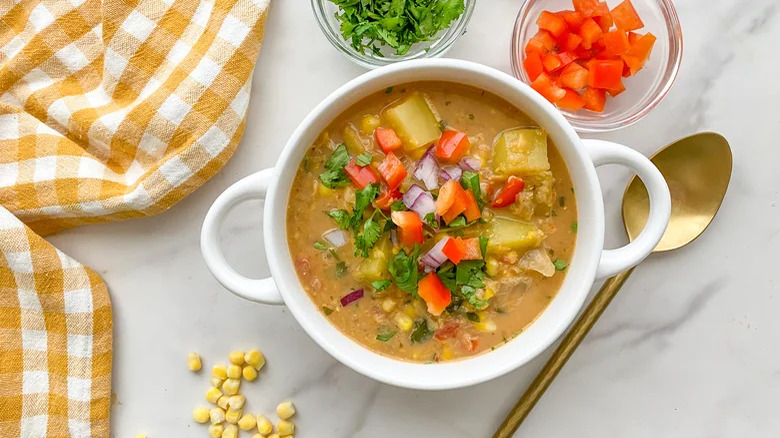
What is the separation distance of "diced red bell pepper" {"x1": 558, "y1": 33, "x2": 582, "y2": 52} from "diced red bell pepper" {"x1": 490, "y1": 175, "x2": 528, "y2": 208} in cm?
61

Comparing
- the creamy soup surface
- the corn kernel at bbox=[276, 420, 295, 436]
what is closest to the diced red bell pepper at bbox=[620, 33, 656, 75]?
the creamy soup surface

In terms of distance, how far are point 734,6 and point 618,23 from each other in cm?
49

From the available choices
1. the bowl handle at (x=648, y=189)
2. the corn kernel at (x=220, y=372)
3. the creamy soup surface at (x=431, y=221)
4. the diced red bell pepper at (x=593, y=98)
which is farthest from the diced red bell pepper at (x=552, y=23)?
the corn kernel at (x=220, y=372)

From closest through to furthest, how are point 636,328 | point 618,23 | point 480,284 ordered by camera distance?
point 480,284 < point 618,23 < point 636,328

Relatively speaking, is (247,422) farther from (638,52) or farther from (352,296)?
(638,52)

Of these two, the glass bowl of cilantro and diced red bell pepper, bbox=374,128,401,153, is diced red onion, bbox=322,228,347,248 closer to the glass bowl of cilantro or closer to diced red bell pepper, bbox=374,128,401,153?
diced red bell pepper, bbox=374,128,401,153

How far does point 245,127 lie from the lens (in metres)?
2.74

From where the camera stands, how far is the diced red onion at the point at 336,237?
2348mm

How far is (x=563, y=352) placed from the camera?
2.65m

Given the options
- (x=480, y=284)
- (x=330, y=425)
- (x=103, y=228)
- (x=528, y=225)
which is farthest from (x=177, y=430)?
(x=528, y=225)

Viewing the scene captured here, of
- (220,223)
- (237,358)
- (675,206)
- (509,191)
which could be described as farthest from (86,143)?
(675,206)

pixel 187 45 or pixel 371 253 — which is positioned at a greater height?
pixel 187 45

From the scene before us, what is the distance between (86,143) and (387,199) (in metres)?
1.25

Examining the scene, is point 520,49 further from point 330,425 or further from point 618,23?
point 330,425
